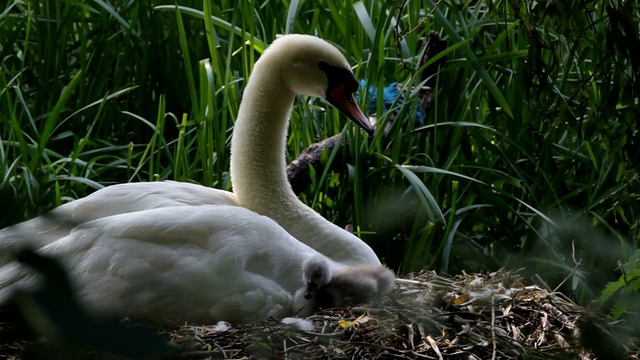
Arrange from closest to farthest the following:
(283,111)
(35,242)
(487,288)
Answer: (35,242) < (487,288) < (283,111)

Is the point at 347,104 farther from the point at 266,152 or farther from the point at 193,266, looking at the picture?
the point at 193,266

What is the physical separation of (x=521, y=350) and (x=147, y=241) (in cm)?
115

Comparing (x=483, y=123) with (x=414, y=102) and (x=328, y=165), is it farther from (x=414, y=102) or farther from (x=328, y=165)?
(x=328, y=165)

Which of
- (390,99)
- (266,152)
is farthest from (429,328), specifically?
(390,99)

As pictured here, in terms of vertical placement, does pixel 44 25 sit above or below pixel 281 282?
above

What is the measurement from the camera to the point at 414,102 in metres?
4.68

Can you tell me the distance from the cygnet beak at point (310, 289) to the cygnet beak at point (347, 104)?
1.00 meters

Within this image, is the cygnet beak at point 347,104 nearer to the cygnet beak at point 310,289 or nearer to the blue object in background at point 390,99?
the blue object in background at point 390,99

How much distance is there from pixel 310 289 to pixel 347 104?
1094 mm

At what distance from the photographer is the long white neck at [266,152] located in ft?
12.4

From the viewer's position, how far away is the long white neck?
3.78m

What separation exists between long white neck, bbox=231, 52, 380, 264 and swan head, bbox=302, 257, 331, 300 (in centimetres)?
63

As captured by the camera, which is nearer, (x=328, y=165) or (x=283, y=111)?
(x=283, y=111)

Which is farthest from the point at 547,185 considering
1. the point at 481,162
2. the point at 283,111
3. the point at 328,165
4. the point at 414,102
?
the point at 283,111
